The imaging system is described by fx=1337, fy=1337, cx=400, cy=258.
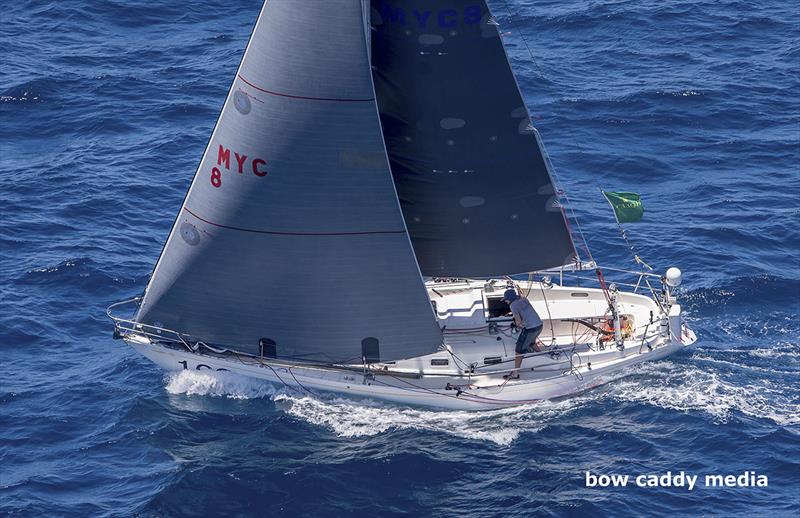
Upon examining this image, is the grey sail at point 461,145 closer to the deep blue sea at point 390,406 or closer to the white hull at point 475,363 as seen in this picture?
the white hull at point 475,363

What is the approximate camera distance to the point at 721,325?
45031 mm

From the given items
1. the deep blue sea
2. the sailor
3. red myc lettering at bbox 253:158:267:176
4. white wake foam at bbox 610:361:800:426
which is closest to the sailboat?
red myc lettering at bbox 253:158:267:176

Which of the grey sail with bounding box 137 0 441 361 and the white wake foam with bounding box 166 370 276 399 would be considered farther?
the white wake foam with bounding box 166 370 276 399

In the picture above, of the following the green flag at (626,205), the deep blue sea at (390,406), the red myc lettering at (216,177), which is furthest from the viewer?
the green flag at (626,205)

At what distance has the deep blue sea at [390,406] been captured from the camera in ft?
123

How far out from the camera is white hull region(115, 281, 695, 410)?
41125 millimetres

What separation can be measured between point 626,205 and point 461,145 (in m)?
6.33

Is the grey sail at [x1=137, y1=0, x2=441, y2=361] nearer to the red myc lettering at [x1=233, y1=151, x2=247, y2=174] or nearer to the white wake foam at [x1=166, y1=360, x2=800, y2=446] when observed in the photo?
the red myc lettering at [x1=233, y1=151, x2=247, y2=174]

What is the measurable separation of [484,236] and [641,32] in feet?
81.6

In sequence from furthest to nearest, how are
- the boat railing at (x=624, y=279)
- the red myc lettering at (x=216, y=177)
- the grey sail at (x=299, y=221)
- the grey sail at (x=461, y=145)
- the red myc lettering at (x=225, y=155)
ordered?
1. the boat railing at (x=624, y=279)
2. the red myc lettering at (x=216, y=177)
3. the red myc lettering at (x=225, y=155)
4. the grey sail at (x=461, y=145)
5. the grey sail at (x=299, y=221)

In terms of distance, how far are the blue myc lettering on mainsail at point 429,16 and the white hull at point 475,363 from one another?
32.2 ft

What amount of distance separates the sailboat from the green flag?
6.63ft

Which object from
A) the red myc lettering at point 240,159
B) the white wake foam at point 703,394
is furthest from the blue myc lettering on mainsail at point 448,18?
the white wake foam at point 703,394

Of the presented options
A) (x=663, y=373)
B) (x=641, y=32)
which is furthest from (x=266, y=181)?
(x=641, y=32)
